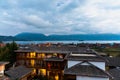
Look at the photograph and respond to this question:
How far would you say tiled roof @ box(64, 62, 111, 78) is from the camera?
23.7 meters

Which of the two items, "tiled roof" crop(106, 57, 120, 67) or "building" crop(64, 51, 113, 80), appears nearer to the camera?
"building" crop(64, 51, 113, 80)

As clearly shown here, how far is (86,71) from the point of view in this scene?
80.2 feet

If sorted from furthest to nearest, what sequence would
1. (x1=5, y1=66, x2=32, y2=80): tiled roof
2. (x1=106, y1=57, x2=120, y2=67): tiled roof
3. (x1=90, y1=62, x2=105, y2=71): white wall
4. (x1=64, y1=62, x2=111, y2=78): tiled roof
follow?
1. (x1=106, y1=57, x2=120, y2=67): tiled roof
2. (x1=5, y1=66, x2=32, y2=80): tiled roof
3. (x1=90, y1=62, x2=105, y2=71): white wall
4. (x1=64, y1=62, x2=111, y2=78): tiled roof

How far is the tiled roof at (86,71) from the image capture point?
2372 centimetres

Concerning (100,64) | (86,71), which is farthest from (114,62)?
(86,71)

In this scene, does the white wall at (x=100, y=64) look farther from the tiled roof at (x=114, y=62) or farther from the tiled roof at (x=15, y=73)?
the tiled roof at (x=114, y=62)

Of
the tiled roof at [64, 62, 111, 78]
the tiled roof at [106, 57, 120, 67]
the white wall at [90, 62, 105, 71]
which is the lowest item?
the tiled roof at [106, 57, 120, 67]

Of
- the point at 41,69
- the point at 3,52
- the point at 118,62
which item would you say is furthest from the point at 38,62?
the point at 118,62

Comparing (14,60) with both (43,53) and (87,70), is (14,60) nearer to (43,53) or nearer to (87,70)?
(43,53)

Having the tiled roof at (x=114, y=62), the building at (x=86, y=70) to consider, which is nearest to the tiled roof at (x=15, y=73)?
the building at (x=86, y=70)

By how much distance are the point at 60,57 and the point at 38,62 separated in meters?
7.20

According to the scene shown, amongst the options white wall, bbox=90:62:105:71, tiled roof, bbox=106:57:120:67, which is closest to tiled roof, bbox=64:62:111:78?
white wall, bbox=90:62:105:71

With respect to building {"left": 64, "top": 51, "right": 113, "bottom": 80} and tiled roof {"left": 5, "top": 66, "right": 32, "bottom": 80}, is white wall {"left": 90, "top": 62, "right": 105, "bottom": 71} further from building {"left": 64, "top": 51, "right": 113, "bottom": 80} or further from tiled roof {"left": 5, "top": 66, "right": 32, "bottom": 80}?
tiled roof {"left": 5, "top": 66, "right": 32, "bottom": 80}

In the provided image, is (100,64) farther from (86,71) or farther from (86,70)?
(86,71)
